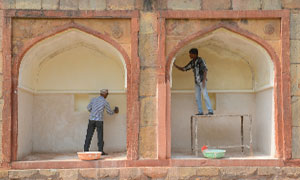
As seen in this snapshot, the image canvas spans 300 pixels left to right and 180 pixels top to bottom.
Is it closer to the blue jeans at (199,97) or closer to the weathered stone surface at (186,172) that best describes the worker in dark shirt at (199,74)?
the blue jeans at (199,97)

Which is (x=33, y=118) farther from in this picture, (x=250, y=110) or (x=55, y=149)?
(x=250, y=110)

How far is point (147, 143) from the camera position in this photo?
7125 mm

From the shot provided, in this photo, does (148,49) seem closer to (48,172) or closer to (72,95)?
(72,95)

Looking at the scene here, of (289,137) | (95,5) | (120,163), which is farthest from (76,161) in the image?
(289,137)

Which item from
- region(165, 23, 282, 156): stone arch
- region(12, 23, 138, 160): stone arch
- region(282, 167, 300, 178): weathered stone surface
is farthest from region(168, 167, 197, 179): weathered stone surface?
region(282, 167, 300, 178): weathered stone surface

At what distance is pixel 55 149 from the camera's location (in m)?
8.35

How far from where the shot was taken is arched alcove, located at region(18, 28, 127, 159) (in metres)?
8.35

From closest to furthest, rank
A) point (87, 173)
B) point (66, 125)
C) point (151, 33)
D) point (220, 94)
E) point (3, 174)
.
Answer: point (3, 174), point (87, 173), point (151, 33), point (66, 125), point (220, 94)

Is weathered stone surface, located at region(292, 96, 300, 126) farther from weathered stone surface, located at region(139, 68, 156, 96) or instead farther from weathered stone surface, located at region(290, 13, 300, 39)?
weathered stone surface, located at region(139, 68, 156, 96)

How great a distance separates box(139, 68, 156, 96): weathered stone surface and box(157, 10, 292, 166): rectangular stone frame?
120 mm

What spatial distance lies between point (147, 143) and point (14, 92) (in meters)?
2.52

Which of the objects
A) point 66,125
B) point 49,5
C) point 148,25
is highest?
point 49,5

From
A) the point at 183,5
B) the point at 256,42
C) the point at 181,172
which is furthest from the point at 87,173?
the point at 256,42

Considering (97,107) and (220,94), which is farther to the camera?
(220,94)
